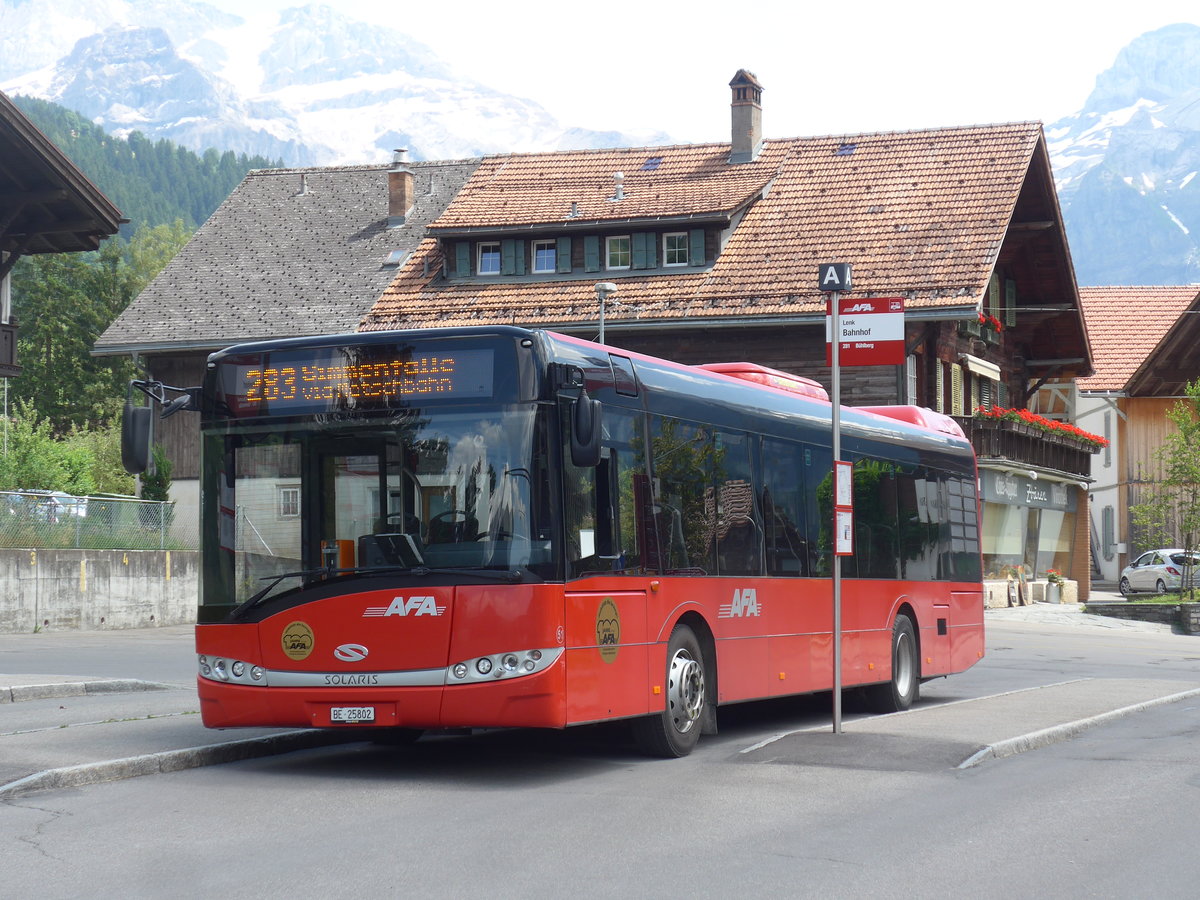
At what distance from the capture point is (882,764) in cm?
1159

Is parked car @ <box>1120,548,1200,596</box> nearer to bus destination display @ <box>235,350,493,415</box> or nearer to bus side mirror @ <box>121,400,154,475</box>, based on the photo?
bus destination display @ <box>235,350,493,415</box>

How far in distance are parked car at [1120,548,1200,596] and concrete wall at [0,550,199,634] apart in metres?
30.7

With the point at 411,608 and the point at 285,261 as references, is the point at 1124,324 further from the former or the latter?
the point at 411,608

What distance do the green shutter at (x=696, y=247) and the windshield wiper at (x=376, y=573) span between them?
101ft

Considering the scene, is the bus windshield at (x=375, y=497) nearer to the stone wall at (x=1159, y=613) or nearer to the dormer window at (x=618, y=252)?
the dormer window at (x=618, y=252)

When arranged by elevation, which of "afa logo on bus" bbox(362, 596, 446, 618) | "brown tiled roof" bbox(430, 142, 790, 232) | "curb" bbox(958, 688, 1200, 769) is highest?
"brown tiled roof" bbox(430, 142, 790, 232)

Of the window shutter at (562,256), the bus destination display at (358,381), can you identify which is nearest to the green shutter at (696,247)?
the window shutter at (562,256)

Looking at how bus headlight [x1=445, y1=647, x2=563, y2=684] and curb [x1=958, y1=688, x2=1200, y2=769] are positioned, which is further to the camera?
curb [x1=958, y1=688, x2=1200, y2=769]

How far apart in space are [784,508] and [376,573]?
4545 millimetres

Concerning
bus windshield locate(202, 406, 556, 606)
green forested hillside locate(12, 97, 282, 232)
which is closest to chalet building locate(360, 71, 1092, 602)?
bus windshield locate(202, 406, 556, 606)

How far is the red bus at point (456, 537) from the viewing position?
1074cm

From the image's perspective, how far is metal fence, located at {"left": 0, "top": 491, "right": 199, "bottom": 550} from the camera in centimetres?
2964

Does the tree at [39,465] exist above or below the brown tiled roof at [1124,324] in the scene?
below

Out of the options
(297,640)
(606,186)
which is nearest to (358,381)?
(297,640)
